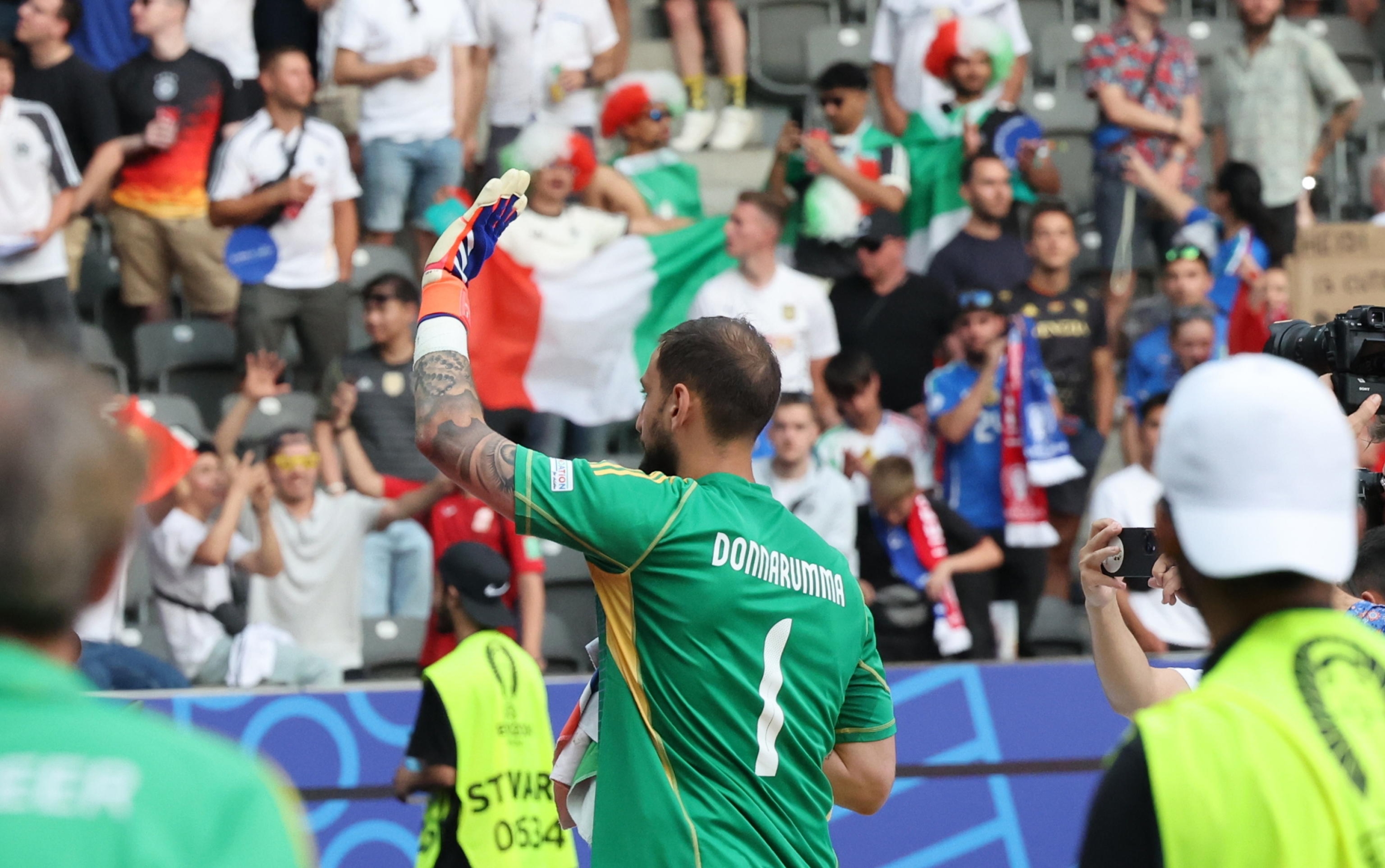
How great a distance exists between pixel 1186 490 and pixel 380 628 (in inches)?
258

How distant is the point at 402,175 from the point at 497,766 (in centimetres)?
490

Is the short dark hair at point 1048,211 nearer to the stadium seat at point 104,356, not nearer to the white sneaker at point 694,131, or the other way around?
the white sneaker at point 694,131

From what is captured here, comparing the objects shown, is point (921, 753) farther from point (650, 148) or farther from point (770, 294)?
point (650, 148)

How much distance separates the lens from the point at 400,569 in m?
8.37

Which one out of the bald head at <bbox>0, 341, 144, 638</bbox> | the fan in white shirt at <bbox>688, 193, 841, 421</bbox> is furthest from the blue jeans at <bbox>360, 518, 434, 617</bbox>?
the bald head at <bbox>0, 341, 144, 638</bbox>

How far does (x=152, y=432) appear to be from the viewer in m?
7.79

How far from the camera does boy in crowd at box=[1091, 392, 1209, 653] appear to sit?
8.11 m

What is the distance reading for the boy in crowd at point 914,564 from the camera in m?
7.95

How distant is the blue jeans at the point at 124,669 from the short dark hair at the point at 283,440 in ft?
4.95

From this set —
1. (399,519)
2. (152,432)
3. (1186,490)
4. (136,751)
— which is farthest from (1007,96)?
(136,751)

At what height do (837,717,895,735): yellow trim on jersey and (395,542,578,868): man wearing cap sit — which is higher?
(837,717,895,735): yellow trim on jersey

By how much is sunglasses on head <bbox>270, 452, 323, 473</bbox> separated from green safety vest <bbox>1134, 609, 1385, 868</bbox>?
22.4 feet

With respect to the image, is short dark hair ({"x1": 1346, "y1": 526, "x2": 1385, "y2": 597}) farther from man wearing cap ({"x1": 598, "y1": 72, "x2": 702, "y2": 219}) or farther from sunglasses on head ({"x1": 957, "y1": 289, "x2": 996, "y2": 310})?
man wearing cap ({"x1": 598, "y1": 72, "x2": 702, "y2": 219})

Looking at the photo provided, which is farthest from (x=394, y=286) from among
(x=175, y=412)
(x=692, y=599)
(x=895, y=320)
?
(x=692, y=599)
